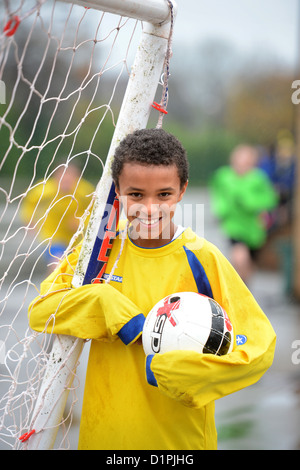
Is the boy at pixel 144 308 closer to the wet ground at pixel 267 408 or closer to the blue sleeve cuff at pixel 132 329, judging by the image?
the blue sleeve cuff at pixel 132 329

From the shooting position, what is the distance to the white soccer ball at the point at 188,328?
1.78 meters

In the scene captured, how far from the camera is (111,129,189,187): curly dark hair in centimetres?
189

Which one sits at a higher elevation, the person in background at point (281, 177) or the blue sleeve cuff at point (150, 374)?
the person in background at point (281, 177)

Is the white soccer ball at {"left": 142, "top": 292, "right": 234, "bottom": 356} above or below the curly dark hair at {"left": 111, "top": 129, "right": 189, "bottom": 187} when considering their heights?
below

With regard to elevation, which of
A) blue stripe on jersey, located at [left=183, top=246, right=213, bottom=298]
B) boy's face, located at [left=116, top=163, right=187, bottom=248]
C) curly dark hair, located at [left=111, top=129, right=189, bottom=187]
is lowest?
blue stripe on jersey, located at [left=183, top=246, right=213, bottom=298]

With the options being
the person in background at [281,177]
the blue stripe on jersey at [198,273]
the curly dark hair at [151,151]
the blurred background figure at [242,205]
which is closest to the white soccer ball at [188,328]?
the blue stripe on jersey at [198,273]

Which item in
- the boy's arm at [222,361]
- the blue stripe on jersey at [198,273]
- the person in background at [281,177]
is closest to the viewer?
the boy's arm at [222,361]

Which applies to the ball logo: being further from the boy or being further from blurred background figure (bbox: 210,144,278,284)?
blurred background figure (bbox: 210,144,278,284)

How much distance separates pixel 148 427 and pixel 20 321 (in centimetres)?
392

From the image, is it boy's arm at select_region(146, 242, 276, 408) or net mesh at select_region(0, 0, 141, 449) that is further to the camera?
net mesh at select_region(0, 0, 141, 449)

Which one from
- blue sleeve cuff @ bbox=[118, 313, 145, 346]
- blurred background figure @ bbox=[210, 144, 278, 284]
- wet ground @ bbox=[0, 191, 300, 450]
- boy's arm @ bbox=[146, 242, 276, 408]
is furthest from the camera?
blurred background figure @ bbox=[210, 144, 278, 284]

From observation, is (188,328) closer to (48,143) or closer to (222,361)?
(222,361)

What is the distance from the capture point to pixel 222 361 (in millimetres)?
1752

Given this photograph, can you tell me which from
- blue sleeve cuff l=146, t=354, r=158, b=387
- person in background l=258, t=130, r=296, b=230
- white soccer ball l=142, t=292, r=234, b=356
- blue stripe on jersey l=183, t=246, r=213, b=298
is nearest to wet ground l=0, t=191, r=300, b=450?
blue stripe on jersey l=183, t=246, r=213, b=298
